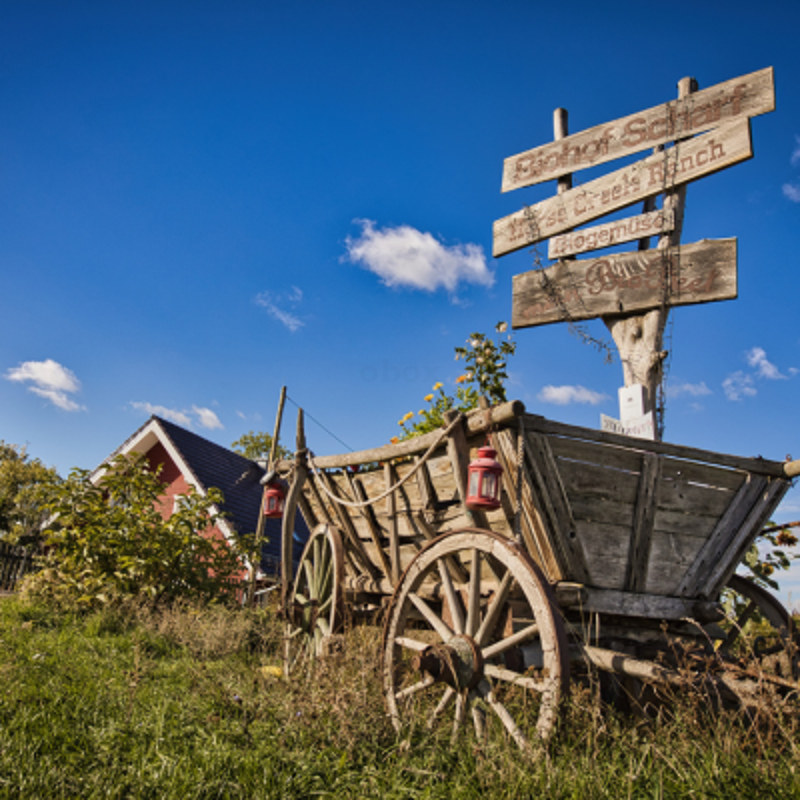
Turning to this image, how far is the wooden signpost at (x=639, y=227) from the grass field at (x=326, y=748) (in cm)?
189

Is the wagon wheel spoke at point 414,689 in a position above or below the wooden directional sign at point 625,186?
below

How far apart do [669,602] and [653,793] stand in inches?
51.7

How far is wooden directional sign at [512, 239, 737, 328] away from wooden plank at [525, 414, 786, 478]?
1.19 metres

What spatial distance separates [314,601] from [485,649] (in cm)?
232

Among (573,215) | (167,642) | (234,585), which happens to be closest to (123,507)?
(234,585)

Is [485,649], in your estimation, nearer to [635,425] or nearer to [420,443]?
[420,443]

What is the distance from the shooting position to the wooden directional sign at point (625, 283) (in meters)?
3.76

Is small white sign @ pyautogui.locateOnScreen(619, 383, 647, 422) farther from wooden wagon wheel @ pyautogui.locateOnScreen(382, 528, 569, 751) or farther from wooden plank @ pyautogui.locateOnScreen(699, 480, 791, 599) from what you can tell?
wooden wagon wheel @ pyautogui.locateOnScreen(382, 528, 569, 751)

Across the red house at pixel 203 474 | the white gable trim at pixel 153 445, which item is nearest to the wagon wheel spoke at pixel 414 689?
the red house at pixel 203 474

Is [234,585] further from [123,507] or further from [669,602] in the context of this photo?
[669,602]

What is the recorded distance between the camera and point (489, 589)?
2.98m

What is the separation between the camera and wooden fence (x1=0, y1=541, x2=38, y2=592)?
1356cm

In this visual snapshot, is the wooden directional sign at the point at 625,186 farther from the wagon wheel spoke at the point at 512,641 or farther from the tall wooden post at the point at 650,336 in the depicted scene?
the wagon wheel spoke at the point at 512,641

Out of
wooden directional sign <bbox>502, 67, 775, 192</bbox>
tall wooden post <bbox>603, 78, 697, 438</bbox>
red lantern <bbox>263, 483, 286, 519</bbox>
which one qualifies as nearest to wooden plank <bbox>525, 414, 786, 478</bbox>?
tall wooden post <bbox>603, 78, 697, 438</bbox>
